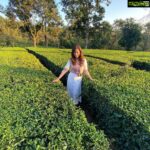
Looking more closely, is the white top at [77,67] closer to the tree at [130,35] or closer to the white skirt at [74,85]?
the white skirt at [74,85]

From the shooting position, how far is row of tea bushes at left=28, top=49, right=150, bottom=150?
5.75 m

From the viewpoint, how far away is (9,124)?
4.75 meters

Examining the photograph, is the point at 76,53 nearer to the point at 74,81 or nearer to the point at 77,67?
the point at 77,67

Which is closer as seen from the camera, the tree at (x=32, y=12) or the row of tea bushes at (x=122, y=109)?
the row of tea bushes at (x=122, y=109)

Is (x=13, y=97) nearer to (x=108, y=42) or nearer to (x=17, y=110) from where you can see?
(x=17, y=110)

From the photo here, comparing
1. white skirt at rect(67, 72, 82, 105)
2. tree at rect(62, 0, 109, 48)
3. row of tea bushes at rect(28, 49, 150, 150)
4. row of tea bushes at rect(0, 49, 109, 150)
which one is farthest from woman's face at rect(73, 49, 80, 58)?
tree at rect(62, 0, 109, 48)

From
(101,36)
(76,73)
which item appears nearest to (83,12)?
(101,36)

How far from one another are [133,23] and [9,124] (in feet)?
193

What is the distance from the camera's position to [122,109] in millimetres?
6445

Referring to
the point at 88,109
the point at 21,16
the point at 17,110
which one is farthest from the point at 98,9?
the point at 17,110

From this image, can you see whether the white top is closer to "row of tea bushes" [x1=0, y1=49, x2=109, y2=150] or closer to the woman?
the woman

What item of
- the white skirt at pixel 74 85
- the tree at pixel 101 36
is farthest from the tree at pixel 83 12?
the white skirt at pixel 74 85

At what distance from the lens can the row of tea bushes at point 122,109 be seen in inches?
227

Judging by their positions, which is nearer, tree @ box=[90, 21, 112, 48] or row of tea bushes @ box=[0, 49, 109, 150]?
row of tea bushes @ box=[0, 49, 109, 150]
